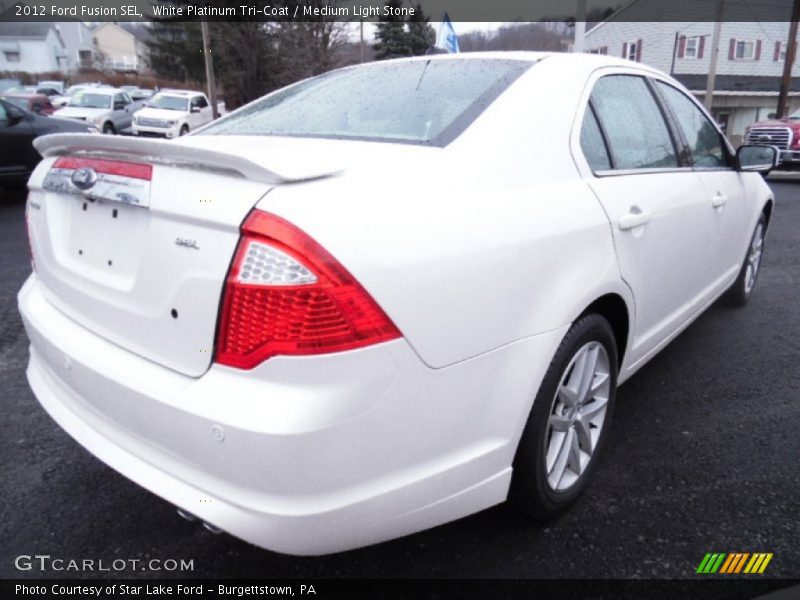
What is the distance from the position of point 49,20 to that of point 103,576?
93.3m

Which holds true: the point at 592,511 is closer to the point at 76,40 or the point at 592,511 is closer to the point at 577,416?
the point at 577,416

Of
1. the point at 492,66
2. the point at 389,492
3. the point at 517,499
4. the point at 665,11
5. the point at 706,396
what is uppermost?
the point at 665,11

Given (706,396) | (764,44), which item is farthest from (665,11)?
(706,396)

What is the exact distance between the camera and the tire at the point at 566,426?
77.7 inches

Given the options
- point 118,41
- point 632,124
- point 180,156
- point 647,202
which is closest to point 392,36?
point 632,124

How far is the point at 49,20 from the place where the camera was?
7700 cm

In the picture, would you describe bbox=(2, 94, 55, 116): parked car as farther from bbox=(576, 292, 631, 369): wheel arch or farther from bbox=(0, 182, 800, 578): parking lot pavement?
bbox=(576, 292, 631, 369): wheel arch

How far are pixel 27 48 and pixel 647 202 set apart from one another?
3399 inches

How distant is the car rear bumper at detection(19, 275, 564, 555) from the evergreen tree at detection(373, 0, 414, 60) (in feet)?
125

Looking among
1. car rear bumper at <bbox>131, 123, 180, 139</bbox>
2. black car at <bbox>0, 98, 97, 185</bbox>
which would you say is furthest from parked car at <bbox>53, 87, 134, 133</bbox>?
black car at <bbox>0, 98, 97, 185</bbox>

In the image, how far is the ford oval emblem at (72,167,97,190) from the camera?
181 cm

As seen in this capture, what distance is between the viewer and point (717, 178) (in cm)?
333

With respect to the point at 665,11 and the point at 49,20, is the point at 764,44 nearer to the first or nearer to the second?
the point at 665,11

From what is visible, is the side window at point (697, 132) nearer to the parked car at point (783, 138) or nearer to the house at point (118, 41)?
the parked car at point (783, 138)
